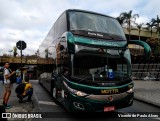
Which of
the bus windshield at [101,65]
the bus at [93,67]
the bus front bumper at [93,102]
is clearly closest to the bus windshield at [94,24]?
the bus at [93,67]

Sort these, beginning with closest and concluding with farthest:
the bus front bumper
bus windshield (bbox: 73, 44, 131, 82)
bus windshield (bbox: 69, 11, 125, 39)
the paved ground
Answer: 1. the bus front bumper
2. bus windshield (bbox: 73, 44, 131, 82)
3. bus windshield (bbox: 69, 11, 125, 39)
4. the paved ground

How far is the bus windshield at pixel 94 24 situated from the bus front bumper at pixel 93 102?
245cm

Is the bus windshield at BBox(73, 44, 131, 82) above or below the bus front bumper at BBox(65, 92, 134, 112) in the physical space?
above

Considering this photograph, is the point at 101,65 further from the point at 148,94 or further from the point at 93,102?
the point at 148,94

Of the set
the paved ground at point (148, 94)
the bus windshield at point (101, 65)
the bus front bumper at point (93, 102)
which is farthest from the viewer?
the paved ground at point (148, 94)

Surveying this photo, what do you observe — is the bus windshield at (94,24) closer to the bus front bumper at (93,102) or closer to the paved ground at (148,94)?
the bus front bumper at (93,102)

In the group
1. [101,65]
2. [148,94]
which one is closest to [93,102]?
[101,65]

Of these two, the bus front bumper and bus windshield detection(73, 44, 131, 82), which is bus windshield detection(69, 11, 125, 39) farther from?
the bus front bumper

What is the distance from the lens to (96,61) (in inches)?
358

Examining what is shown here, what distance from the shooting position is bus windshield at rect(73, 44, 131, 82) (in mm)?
8844

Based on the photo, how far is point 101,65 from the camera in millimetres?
9102

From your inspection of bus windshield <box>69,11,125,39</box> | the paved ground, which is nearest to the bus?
bus windshield <box>69,11,125,39</box>

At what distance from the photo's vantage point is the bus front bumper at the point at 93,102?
8453mm

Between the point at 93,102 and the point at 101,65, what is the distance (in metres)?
1.35
